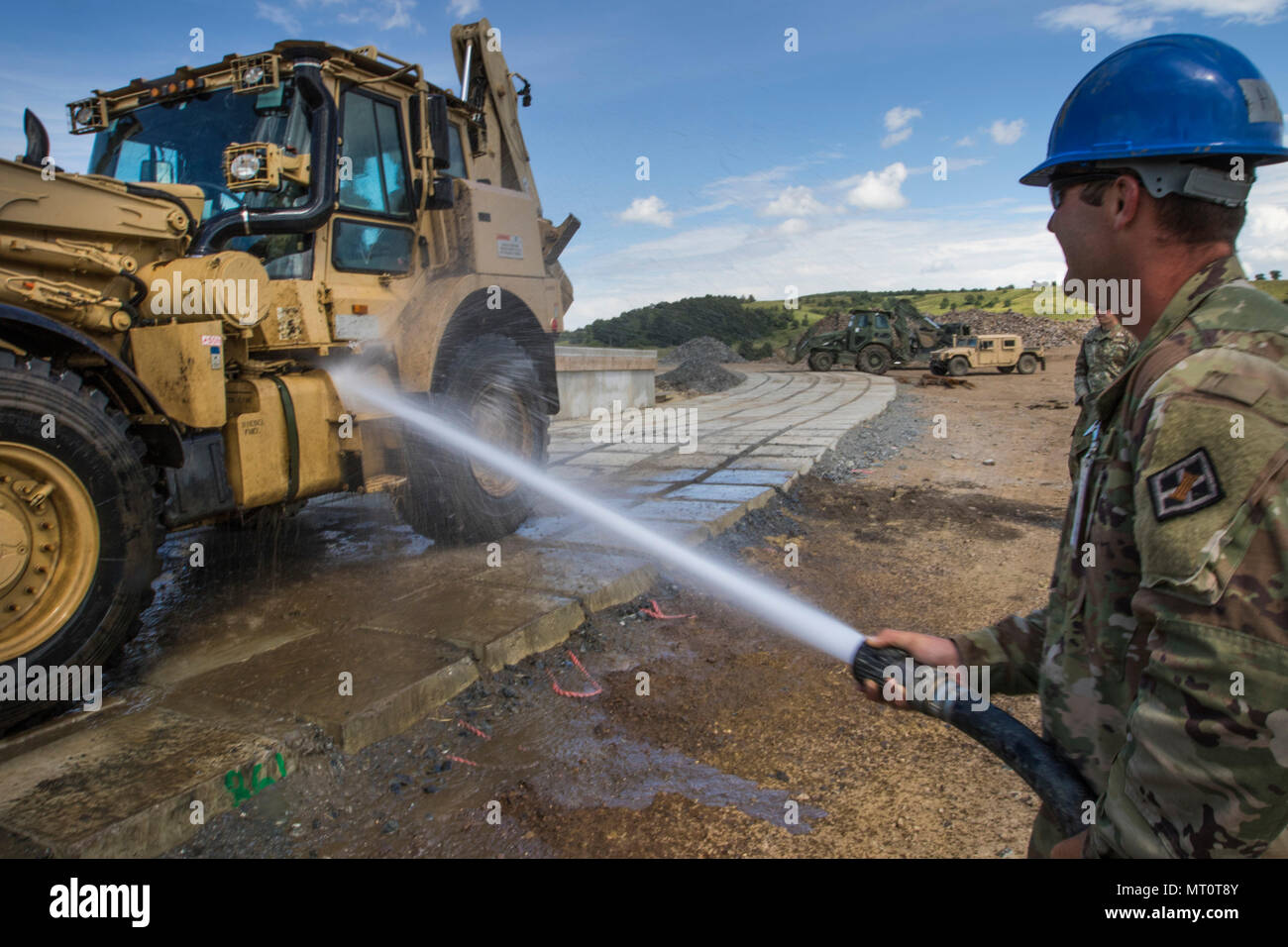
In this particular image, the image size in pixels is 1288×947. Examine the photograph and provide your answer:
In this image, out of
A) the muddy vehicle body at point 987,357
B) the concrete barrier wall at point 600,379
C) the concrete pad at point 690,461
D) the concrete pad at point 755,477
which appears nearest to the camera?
the concrete pad at point 755,477

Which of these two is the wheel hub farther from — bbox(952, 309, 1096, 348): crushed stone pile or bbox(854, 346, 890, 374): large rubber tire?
bbox(952, 309, 1096, 348): crushed stone pile

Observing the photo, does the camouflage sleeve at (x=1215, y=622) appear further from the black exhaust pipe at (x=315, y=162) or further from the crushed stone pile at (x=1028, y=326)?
the crushed stone pile at (x=1028, y=326)

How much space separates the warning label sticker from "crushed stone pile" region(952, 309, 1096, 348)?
37570 millimetres

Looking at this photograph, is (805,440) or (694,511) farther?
(805,440)

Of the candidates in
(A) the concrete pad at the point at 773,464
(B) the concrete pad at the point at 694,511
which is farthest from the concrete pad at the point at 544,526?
(A) the concrete pad at the point at 773,464

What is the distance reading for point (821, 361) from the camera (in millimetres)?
30094

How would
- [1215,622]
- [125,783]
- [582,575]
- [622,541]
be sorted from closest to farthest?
1. [1215,622]
2. [125,783]
3. [582,575]
4. [622,541]

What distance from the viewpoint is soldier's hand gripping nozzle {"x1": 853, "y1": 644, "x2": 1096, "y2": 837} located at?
1.27m

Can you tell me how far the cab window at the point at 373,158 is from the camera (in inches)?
187

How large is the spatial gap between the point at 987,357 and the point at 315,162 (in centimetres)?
2586

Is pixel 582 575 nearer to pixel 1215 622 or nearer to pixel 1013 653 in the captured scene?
pixel 1013 653

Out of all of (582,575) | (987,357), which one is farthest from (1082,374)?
(987,357)

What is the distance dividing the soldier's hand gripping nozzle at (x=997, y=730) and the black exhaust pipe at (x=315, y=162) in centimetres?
410

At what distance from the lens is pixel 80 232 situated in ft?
11.5
